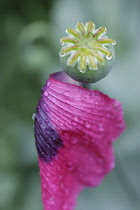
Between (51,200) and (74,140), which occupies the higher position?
(74,140)

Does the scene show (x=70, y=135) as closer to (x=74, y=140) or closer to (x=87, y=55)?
(x=74, y=140)

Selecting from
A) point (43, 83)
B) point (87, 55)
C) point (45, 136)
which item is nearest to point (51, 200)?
point (45, 136)

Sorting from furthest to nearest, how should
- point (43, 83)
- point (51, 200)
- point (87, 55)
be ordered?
point (43, 83), point (51, 200), point (87, 55)

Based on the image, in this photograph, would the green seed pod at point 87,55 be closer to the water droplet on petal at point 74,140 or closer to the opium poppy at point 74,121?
the opium poppy at point 74,121

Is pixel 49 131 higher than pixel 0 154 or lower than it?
higher

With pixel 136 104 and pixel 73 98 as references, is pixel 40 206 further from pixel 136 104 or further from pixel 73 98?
pixel 73 98

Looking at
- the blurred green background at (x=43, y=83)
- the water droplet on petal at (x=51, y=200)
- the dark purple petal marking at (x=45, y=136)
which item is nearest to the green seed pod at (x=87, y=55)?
the dark purple petal marking at (x=45, y=136)

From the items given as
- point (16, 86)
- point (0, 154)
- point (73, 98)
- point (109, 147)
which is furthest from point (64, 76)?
point (16, 86)
